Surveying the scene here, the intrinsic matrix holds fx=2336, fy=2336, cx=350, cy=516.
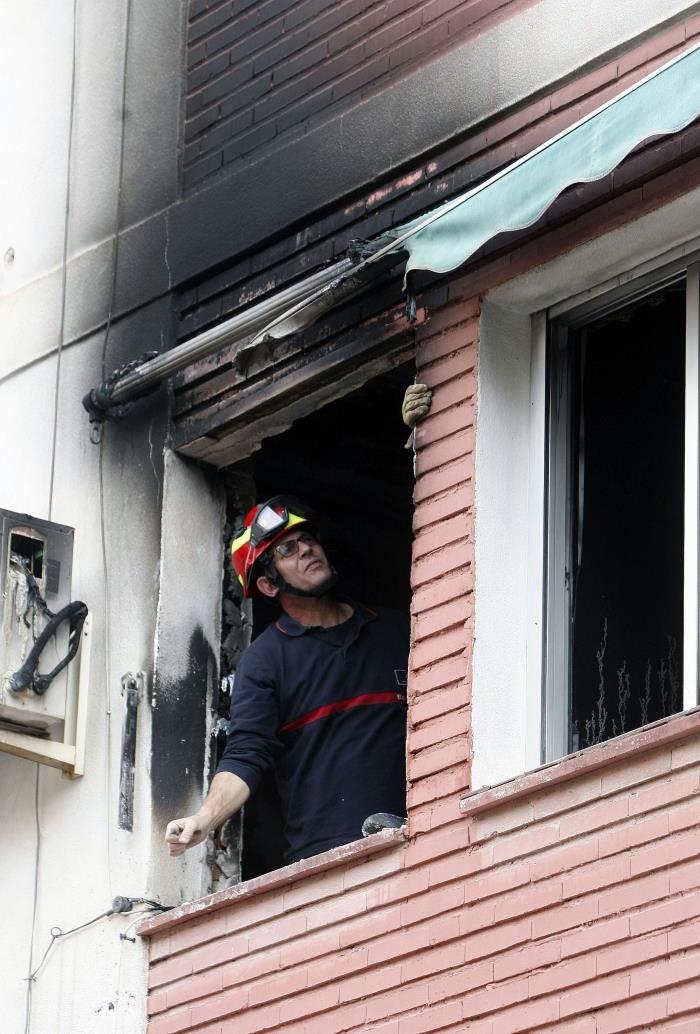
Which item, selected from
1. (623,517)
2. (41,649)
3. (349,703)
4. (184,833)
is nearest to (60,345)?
(41,649)

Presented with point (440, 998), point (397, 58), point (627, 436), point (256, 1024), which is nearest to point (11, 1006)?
point (256, 1024)

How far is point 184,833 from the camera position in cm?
884

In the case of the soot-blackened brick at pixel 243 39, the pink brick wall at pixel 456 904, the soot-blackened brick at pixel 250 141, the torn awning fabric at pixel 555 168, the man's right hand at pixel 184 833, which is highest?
the soot-blackened brick at pixel 243 39

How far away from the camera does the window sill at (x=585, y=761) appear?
732cm

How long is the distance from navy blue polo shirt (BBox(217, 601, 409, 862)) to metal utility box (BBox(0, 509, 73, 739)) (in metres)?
0.83

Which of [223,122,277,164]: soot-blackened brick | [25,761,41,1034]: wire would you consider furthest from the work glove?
[25,761,41,1034]: wire

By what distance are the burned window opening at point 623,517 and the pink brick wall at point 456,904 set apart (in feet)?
1.29

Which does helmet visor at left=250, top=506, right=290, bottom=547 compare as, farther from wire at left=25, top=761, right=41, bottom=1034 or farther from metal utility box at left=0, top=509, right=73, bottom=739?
wire at left=25, top=761, right=41, bottom=1034

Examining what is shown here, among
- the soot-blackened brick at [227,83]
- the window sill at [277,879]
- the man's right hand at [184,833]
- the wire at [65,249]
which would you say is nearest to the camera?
the window sill at [277,879]

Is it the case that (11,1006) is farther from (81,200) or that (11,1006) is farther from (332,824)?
(81,200)

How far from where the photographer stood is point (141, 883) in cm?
946

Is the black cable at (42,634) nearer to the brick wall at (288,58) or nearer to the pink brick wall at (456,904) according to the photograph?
the pink brick wall at (456,904)

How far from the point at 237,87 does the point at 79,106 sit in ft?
3.90

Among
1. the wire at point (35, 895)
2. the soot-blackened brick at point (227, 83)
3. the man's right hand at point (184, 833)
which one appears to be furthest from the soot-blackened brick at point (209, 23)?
the man's right hand at point (184, 833)
